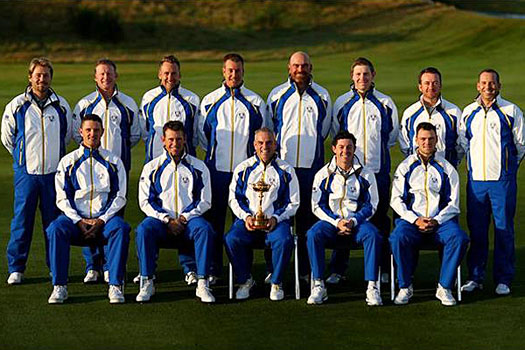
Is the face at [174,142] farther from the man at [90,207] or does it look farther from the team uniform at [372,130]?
the team uniform at [372,130]

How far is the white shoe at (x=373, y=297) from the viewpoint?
9508 mm

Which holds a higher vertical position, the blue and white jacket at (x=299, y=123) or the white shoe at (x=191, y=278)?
the blue and white jacket at (x=299, y=123)

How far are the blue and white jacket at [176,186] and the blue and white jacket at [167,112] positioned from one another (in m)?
0.53

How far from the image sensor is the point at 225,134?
10477 millimetres

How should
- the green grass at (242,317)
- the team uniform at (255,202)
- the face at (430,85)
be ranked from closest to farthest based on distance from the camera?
the green grass at (242,317) → the team uniform at (255,202) → the face at (430,85)

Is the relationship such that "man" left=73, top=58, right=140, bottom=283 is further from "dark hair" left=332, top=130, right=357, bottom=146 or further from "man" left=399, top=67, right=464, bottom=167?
"man" left=399, top=67, right=464, bottom=167

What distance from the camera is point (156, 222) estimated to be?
32.1ft

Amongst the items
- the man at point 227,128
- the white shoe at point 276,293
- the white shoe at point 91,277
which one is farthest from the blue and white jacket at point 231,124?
the white shoe at point 91,277

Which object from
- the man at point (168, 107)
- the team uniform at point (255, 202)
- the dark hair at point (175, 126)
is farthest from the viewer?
the man at point (168, 107)

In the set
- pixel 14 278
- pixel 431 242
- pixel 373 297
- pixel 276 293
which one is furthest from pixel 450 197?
pixel 14 278

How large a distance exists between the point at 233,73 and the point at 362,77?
1.17 m

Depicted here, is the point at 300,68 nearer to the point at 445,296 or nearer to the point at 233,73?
the point at 233,73

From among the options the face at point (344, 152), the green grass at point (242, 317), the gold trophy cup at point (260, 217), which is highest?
the face at point (344, 152)

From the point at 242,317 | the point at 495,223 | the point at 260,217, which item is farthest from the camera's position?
the point at 495,223
